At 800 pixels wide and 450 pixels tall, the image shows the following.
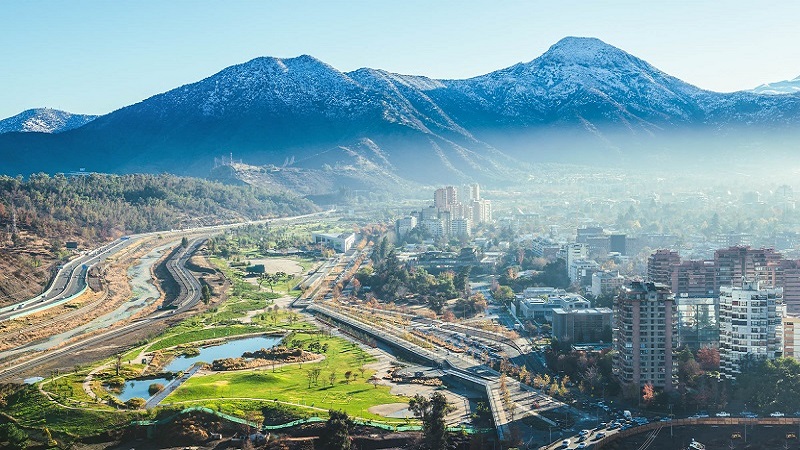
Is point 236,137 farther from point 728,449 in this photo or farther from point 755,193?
point 728,449

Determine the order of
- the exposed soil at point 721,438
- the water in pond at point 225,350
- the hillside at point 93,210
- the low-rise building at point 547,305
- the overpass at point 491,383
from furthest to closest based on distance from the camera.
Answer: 1. the hillside at point 93,210
2. the low-rise building at point 547,305
3. the water in pond at point 225,350
4. the overpass at point 491,383
5. the exposed soil at point 721,438

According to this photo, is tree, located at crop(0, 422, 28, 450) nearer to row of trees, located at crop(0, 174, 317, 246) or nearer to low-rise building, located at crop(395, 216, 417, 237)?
row of trees, located at crop(0, 174, 317, 246)

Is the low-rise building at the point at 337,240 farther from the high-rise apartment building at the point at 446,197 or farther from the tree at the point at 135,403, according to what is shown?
the tree at the point at 135,403

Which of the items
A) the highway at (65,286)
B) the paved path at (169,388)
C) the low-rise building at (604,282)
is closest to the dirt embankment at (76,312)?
the highway at (65,286)

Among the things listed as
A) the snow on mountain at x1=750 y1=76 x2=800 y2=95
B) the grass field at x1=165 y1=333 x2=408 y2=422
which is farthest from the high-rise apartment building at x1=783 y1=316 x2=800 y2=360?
the snow on mountain at x1=750 y1=76 x2=800 y2=95

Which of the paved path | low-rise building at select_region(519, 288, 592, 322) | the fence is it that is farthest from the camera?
low-rise building at select_region(519, 288, 592, 322)

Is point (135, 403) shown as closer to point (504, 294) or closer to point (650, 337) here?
point (650, 337)
